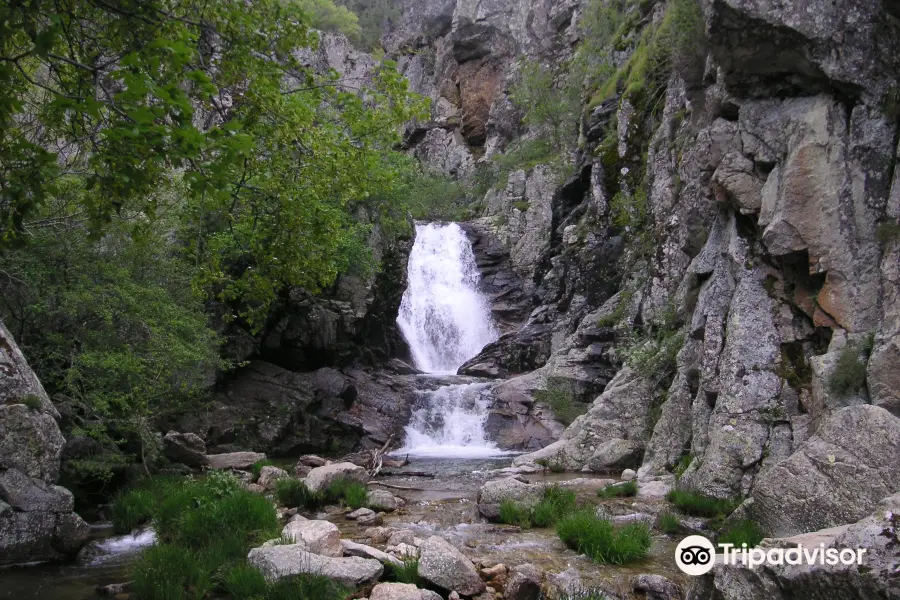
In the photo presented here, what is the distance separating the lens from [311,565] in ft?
19.6

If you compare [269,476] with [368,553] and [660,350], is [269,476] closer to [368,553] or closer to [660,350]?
[368,553]

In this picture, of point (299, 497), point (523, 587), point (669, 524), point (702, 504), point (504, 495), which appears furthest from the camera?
point (299, 497)

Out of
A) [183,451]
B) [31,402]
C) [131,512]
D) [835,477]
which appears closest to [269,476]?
[183,451]

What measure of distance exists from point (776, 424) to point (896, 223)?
11.6 ft

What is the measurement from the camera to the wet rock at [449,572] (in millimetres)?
5891

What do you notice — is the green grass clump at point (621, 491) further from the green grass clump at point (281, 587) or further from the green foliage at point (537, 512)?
the green grass clump at point (281, 587)

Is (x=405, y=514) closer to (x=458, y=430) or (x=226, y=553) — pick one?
(x=226, y=553)

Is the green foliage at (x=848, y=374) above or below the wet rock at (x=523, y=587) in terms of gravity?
above

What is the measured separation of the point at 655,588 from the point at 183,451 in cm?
1193

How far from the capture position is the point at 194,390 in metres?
14.8

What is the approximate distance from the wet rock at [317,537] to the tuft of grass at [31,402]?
4.32 m

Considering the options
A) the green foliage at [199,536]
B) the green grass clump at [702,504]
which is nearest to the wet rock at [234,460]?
the green foliage at [199,536]

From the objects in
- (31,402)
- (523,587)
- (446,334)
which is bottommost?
(523,587)

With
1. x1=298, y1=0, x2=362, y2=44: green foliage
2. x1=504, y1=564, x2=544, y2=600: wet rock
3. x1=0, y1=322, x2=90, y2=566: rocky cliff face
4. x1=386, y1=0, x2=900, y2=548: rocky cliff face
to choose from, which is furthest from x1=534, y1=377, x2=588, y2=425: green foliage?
x1=298, y1=0, x2=362, y2=44: green foliage
